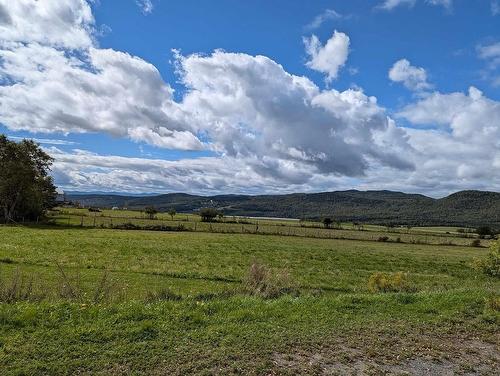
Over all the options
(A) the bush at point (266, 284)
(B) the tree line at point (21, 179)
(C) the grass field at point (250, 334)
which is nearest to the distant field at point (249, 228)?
(B) the tree line at point (21, 179)

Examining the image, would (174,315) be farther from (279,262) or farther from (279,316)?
(279,262)

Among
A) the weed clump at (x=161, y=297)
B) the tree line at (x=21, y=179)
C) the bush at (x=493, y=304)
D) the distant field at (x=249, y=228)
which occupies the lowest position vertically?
the distant field at (x=249, y=228)

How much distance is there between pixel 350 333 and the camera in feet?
36.3

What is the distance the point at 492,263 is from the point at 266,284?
60.3 feet

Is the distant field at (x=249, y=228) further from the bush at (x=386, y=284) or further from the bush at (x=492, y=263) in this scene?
the bush at (x=386, y=284)

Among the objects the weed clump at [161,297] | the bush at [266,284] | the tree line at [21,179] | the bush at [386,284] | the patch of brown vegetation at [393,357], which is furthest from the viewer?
the tree line at [21,179]

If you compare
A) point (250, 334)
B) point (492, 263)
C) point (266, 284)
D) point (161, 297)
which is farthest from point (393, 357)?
point (492, 263)

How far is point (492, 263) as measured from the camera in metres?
28.1

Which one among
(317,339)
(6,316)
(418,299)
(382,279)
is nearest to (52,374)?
(6,316)

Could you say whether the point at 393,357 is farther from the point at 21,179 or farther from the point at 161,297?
the point at 21,179

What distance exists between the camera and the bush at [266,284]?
16156mm

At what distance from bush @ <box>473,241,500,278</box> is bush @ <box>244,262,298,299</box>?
16.1 meters

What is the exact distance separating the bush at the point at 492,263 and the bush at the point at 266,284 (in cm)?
1613

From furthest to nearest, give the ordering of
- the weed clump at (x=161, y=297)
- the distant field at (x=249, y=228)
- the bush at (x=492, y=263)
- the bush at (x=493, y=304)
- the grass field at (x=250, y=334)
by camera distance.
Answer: the distant field at (x=249, y=228)
the bush at (x=492, y=263)
the bush at (x=493, y=304)
the weed clump at (x=161, y=297)
the grass field at (x=250, y=334)
